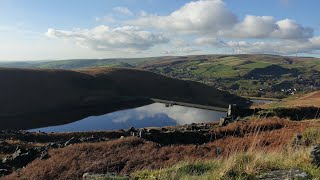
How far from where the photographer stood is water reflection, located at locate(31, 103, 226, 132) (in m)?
83.8

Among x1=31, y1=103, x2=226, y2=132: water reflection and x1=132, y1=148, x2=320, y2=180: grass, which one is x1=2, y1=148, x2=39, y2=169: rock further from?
A: x1=31, y1=103, x2=226, y2=132: water reflection

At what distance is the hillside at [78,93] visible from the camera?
101 metres

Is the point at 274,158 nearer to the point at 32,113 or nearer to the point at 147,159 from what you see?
the point at 147,159

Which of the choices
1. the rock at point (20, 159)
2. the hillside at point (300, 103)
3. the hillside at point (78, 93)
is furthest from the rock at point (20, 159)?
the hillside at point (78, 93)

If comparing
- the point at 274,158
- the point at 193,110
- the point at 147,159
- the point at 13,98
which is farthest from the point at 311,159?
the point at 13,98

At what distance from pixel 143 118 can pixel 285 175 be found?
88.6m

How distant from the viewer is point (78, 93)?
12650cm

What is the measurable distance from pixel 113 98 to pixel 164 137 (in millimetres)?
100547

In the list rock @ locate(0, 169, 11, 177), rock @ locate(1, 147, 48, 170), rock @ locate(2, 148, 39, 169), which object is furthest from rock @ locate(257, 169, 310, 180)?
rock @ locate(2, 148, 39, 169)

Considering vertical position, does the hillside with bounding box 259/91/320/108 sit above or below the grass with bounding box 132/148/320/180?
below

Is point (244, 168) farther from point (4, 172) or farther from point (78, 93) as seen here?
point (78, 93)

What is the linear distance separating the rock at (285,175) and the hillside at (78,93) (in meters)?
83.6

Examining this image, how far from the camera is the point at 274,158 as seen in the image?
8.58 meters

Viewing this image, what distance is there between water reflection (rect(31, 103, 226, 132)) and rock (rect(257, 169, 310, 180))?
74.6m
